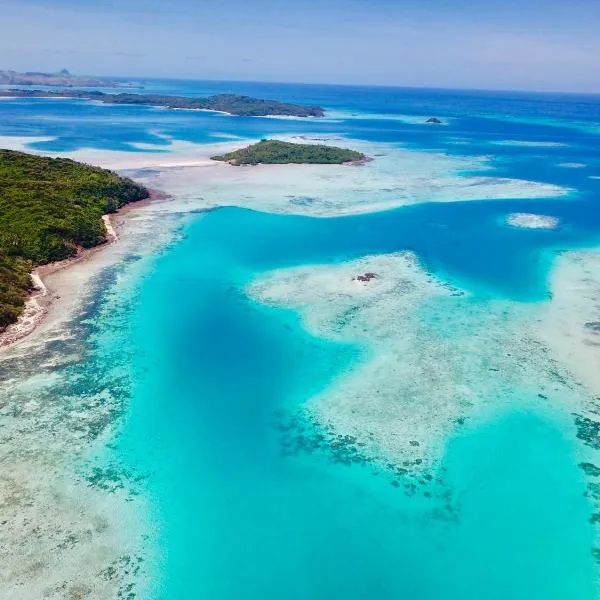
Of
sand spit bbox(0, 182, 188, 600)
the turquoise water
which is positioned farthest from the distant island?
sand spit bbox(0, 182, 188, 600)

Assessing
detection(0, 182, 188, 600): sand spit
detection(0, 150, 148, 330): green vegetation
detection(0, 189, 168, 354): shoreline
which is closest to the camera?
detection(0, 182, 188, 600): sand spit

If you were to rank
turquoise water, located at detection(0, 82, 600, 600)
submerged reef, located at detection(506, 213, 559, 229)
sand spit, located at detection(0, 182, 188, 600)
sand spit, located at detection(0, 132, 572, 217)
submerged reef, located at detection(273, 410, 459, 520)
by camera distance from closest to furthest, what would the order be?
sand spit, located at detection(0, 182, 188, 600) < turquoise water, located at detection(0, 82, 600, 600) < submerged reef, located at detection(273, 410, 459, 520) < submerged reef, located at detection(506, 213, 559, 229) < sand spit, located at detection(0, 132, 572, 217)

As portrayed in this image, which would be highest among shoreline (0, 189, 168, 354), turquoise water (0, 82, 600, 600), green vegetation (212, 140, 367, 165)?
green vegetation (212, 140, 367, 165)

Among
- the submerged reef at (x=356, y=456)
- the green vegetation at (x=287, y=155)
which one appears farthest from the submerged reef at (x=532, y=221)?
the submerged reef at (x=356, y=456)

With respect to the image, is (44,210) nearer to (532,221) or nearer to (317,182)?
(317,182)

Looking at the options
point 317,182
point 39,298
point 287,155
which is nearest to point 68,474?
point 39,298

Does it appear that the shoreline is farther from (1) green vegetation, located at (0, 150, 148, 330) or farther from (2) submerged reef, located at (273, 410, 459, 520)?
(2) submerged reef, located at (273, 410, 459, 520)

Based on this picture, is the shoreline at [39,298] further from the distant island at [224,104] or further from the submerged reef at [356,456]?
the distant island at [224,104]
